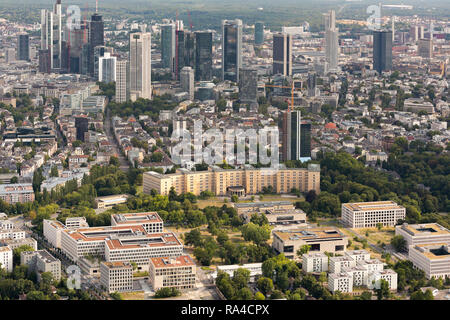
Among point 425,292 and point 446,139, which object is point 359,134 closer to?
point 446,139

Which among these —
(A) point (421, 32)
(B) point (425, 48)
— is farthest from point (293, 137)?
(A) point (421, 32)

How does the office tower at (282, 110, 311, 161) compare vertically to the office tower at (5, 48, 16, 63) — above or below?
below

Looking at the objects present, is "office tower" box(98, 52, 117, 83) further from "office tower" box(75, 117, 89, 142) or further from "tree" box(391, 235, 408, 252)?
"tree" box(391, 235, 408, 252)

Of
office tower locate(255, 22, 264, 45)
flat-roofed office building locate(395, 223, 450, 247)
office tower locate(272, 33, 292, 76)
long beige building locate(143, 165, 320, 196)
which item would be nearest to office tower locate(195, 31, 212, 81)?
office tower locate(272, 33, 292, 76)

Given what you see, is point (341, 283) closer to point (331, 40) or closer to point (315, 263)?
point (315, 263)

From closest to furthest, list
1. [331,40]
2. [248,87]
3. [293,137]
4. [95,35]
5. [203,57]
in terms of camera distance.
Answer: [293,137] → [248,87] → [203,57] → [95,35] → [331,40]
